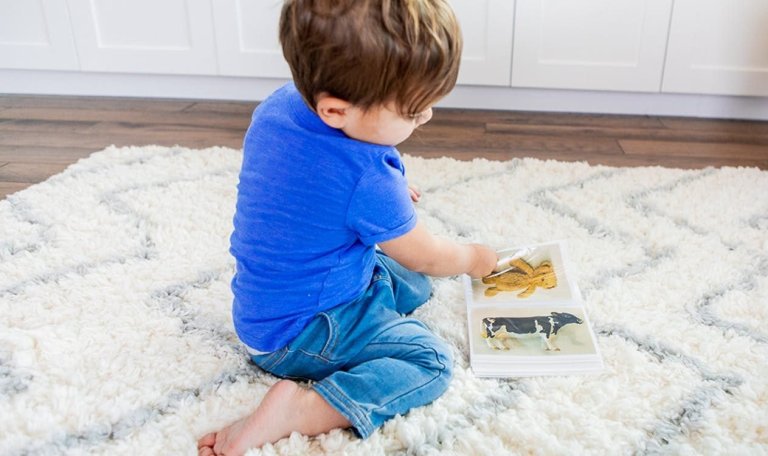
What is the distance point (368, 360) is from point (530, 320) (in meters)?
0.24

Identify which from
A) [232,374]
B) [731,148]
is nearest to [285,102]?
[232,374]

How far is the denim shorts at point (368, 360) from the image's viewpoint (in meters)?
0.67

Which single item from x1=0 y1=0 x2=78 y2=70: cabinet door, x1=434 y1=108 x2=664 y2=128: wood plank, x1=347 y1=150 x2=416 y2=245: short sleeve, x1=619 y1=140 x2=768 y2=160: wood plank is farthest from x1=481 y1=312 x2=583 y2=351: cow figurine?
x1=0 y1=0 x2=78 y2=70: cabinet door

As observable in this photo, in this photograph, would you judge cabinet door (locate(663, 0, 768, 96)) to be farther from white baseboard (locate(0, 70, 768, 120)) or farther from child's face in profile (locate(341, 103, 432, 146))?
child's face in profile (locate(341, 103, 432, 146))

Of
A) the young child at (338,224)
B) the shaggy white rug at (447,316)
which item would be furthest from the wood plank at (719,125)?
the young child at (338,224)

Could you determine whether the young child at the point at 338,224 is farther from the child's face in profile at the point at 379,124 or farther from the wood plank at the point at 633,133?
the wood plank at the point at 633,133

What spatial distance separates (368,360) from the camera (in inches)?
28.6

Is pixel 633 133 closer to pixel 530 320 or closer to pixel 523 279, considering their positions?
pixel 523 279

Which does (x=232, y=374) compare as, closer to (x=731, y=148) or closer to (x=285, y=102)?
(x=285, y=102)

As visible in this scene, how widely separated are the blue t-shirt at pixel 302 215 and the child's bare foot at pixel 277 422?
9cm

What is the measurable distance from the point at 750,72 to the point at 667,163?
62 cm

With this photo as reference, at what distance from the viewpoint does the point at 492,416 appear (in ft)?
2.28

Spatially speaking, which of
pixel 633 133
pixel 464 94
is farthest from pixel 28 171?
pixel 633 133

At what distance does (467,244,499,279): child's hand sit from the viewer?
2.89 feet
